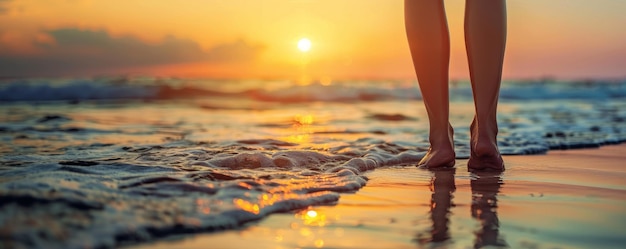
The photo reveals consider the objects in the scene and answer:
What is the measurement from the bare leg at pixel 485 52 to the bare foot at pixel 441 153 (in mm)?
177

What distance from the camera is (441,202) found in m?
2.25

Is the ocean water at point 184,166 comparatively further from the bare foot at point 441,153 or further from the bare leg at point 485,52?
the bare leg at point 485,52

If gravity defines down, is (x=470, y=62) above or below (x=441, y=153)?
above

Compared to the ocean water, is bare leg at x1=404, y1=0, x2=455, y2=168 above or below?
above

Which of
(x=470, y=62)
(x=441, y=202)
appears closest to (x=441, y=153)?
(x=470, y=62)

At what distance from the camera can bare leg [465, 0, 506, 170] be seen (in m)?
2.84

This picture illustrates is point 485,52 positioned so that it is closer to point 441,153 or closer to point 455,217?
point 441,153

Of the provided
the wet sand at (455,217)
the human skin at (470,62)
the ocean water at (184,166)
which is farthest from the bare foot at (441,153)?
the ocean water at (184,166)

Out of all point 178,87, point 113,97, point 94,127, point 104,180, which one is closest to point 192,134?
point 94,127

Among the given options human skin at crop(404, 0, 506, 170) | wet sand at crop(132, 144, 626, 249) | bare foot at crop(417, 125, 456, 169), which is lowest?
wet sand at crop(132, 144, 626, 249)

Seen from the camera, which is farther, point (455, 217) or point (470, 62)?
point (470, 62)

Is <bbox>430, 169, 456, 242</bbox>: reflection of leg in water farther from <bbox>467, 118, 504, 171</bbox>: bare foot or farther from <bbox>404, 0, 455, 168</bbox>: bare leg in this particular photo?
<bbox>404, 0, 455, 168</bbox>: bare leg

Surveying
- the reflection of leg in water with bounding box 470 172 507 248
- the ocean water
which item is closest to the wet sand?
the reflection of leg in water with bounding box 470 172 507 248

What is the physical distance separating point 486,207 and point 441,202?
6.0 inches
